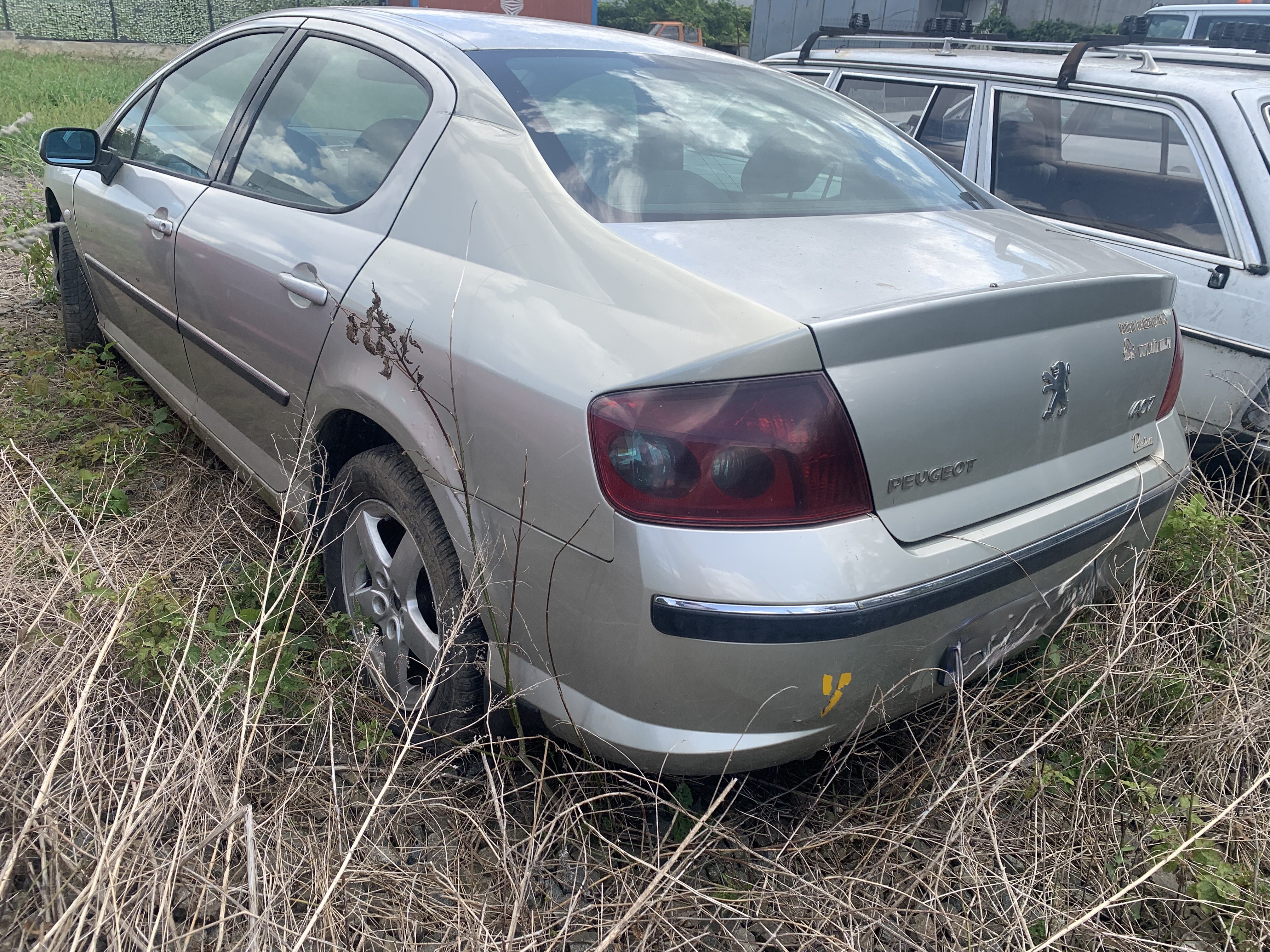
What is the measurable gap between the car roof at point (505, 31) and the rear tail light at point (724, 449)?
4.06 ft

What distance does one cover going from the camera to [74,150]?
3.11 meters

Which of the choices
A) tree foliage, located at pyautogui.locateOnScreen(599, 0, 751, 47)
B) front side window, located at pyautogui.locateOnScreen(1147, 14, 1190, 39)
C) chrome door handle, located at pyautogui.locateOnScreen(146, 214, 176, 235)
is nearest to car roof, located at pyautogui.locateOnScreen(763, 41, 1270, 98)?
chrome door handle, located at pyautogui.locateOnScreen(146, 214, 176, 235)

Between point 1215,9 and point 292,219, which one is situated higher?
point 1215,9

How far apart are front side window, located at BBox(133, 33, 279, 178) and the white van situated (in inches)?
299

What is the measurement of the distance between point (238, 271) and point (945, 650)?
1.95 m

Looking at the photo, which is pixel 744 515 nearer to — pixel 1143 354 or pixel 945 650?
pixel 945 650

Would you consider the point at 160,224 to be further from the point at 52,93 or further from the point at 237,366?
the point at 52,93

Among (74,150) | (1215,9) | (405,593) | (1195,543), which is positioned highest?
(1215,9)

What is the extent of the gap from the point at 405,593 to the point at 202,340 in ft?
3.94

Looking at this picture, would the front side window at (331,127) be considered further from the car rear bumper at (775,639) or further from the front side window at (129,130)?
the car rear bumper at (775,639)

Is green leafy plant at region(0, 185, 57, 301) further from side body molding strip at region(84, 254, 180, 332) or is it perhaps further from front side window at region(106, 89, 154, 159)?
front side window at region(106, 89, 154, 159)

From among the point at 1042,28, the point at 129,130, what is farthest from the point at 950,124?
the point at 1042,28

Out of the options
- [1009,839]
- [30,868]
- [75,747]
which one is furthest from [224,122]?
[1009,839]

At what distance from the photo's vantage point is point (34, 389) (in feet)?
11.3
